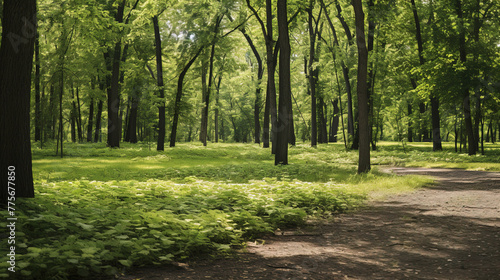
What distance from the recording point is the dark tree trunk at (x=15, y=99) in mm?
6309

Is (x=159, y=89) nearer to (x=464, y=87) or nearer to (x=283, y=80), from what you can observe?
(x=283, y=80)

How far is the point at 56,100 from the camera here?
23453 millimetres

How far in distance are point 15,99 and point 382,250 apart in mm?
6037

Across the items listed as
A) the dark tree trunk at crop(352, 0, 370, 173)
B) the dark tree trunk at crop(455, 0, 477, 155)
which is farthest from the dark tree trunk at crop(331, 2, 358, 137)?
the dark tree trunk at crop(352, 0, 370, 173)

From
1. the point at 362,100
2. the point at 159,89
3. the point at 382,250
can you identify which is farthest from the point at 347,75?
the point at 382,250

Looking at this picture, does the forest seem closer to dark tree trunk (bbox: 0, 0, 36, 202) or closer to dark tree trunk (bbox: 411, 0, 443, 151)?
dark tree trunk (bbox: 0, 0, 36, 202)

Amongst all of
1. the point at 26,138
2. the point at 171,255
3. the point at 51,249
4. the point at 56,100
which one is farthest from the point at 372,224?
the point at 56,100

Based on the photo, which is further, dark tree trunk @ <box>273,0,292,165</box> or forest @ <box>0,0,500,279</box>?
dark tree trunk @ <box>273,0,292,165</box>

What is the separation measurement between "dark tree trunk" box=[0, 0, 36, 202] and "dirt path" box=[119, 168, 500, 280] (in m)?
2.93

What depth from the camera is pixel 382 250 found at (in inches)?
237

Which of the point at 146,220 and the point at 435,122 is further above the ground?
the point at 435,122

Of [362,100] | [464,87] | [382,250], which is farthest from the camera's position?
[464,87]

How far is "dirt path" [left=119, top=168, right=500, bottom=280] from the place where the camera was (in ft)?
16.1

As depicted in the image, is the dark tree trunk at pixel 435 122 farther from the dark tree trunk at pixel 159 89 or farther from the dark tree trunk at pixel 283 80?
the dark tree trunk at pixel 159 89
